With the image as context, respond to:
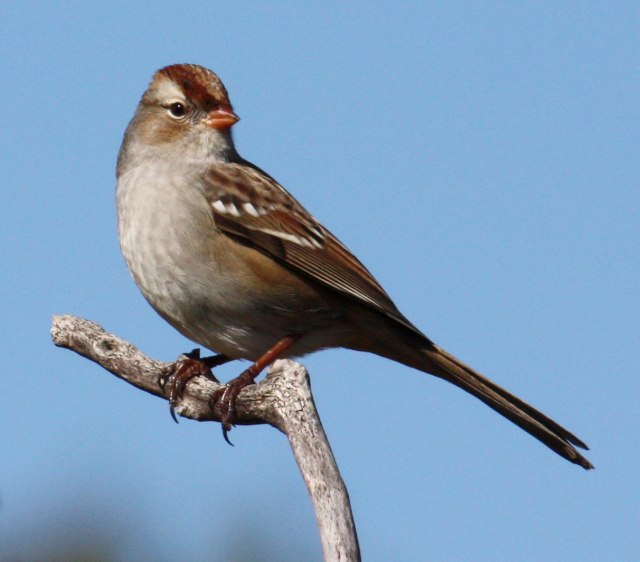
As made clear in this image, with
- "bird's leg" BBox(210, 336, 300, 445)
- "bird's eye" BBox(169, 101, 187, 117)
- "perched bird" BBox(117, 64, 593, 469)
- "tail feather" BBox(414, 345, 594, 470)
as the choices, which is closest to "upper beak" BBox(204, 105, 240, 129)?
"perched bird" BBox(117, 64, 593, 469)

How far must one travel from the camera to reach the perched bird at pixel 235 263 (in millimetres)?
6172

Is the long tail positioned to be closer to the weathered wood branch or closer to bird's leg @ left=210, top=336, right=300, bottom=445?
bird's leg @ left=210, top=336, right=300, bottom=445

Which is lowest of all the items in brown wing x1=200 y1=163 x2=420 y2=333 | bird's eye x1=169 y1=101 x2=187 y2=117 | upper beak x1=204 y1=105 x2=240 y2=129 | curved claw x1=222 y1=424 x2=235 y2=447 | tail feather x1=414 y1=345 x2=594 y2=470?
curved claw x1=222 y1=424 x2=235 y2=447

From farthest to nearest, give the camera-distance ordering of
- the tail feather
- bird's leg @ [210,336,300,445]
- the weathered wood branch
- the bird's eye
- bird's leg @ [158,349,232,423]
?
the bird's eye, the tail feather, bird's leg @ [158,349,232,423], bird's leg @ [210,336,300,445], the weathered wood branch

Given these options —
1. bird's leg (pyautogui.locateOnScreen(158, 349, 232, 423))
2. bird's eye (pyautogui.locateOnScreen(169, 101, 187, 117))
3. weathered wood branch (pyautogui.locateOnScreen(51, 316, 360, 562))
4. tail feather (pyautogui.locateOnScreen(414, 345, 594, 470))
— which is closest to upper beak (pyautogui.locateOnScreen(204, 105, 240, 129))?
bird's eye (pyautogui.locateOnScreen(169, 101, 187, 117))

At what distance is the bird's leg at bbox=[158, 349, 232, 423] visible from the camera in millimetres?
6047

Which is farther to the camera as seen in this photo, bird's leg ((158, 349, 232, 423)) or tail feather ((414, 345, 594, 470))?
tail feather ((414, 345, 594, 470))

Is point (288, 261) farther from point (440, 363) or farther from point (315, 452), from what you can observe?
point (315, 452)

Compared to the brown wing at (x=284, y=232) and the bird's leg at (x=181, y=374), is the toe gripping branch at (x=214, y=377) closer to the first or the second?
the bird's leg at (x=181, y=374)

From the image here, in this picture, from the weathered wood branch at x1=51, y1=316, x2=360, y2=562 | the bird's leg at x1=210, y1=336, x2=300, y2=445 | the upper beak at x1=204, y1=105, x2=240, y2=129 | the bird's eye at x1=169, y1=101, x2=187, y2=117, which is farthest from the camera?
the bird's eye at x1=169, y1=101, x2=187, y2=117

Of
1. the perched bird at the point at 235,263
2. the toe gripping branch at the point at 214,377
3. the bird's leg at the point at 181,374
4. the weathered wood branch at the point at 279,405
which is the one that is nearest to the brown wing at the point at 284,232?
the perched bird at the point at 235,263

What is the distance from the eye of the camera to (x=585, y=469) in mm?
6262

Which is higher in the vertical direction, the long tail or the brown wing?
→ the brown wing

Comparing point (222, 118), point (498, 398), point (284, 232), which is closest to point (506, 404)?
point (498, 398)
